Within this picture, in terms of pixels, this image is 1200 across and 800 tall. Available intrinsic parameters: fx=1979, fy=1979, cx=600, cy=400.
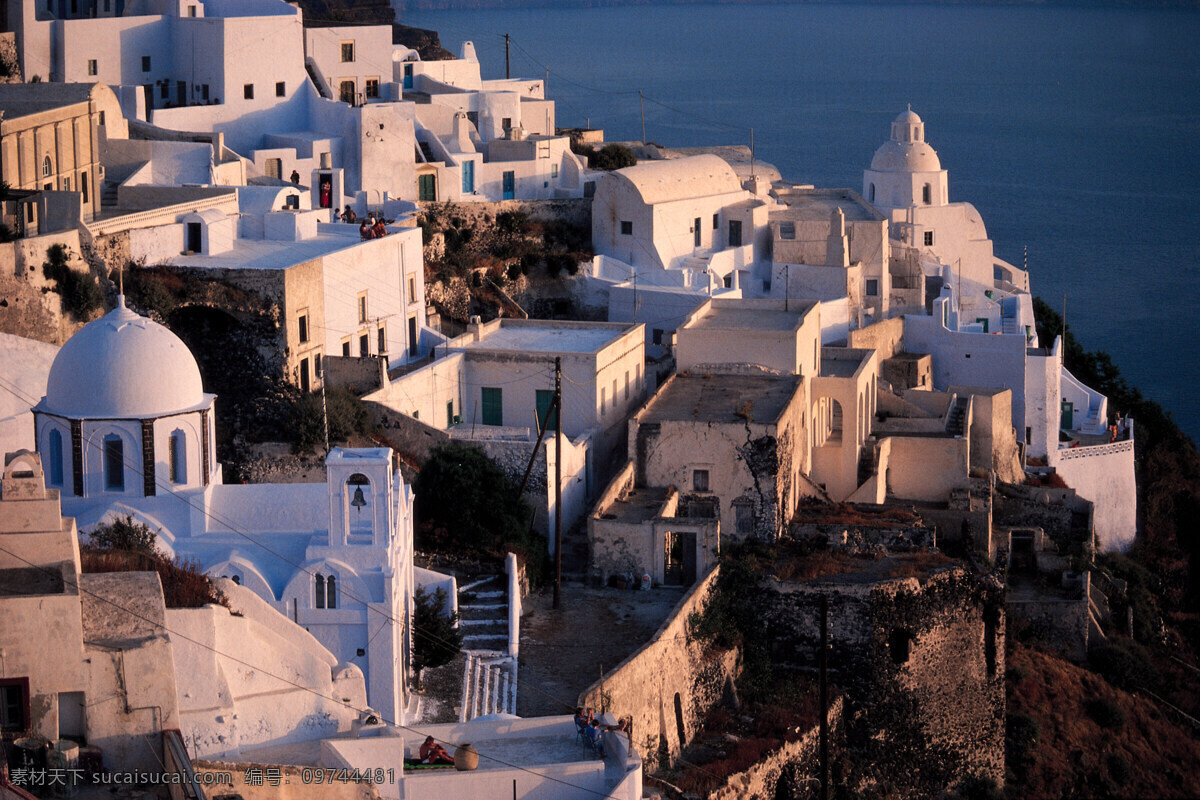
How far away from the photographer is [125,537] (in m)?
23.9

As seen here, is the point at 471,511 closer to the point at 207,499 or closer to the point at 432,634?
the point at 432,634

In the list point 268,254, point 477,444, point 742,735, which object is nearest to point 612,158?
point 268,254

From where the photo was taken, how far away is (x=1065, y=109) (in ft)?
448

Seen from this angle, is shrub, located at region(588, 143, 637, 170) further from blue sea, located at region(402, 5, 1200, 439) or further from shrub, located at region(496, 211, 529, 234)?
blue sea, located at region(402, 5, 1200, 439)

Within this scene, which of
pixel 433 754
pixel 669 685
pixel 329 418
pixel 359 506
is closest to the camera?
pixel 433 754

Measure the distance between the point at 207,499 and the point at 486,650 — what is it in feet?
15.0

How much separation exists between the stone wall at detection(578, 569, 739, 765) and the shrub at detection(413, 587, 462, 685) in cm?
225

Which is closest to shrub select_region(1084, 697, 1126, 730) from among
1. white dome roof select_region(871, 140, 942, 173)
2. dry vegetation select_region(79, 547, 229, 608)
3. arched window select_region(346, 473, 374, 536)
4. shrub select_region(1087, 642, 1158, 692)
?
shrub select_region(1087, 642, 1158, 692)

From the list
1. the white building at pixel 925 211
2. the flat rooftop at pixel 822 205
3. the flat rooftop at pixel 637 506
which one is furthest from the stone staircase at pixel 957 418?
the white building at pixel 925 211

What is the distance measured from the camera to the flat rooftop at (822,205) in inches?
1919

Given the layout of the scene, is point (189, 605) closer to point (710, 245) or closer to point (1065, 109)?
point (710, 245)

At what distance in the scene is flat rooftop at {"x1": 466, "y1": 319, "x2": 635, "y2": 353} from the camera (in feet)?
118

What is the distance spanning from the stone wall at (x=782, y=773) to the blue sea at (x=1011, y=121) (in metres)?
38.0

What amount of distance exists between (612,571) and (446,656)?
5083 mm
